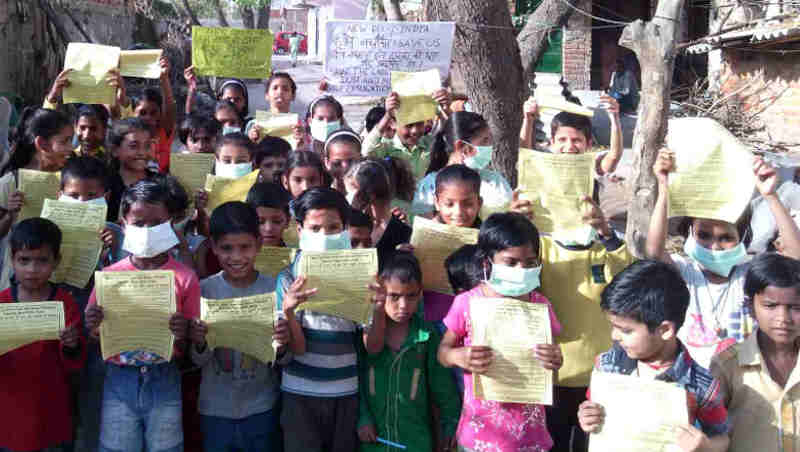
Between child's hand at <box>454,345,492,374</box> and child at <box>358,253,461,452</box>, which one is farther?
child at <box>358,253,461,452</box>

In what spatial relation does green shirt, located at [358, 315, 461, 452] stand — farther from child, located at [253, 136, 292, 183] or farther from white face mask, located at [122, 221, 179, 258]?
child, located at [253, 136, 292, 183]

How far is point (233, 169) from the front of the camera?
4488mm

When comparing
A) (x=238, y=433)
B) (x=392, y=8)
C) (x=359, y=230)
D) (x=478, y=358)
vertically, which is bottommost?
(x=238, y=433)

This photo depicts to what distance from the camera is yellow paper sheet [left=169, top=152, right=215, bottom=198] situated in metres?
4.35

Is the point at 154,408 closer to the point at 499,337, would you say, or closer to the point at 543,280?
the point at 499,337

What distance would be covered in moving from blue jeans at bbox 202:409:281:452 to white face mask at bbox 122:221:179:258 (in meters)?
0.73

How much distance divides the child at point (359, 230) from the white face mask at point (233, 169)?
3.39 ft

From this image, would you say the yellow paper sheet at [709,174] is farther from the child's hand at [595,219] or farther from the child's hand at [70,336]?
the child's hand at [70,336]

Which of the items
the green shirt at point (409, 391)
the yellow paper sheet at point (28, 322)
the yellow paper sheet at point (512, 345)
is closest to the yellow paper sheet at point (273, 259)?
the green shirt at point (409, 391)

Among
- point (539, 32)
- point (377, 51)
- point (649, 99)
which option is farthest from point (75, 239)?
point (539, 32)

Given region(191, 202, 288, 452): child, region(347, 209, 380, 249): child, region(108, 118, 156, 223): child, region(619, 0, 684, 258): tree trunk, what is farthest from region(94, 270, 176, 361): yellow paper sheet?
region(619, 0, 684, 258): tree trunk

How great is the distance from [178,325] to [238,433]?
572 mm

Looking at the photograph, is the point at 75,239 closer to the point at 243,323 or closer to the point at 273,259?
the point at 273,259

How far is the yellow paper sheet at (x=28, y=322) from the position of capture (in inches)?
117
